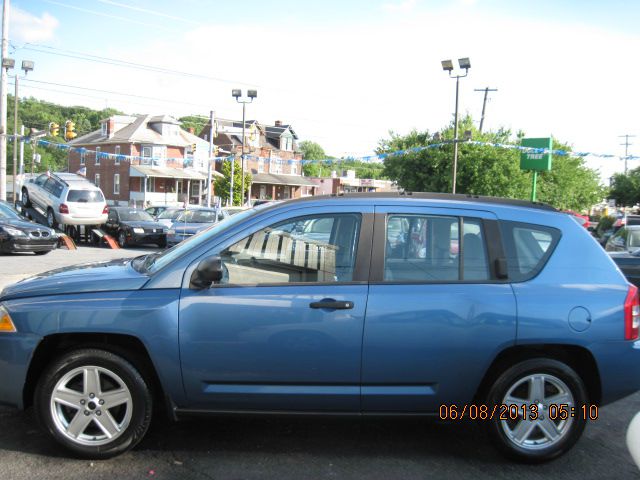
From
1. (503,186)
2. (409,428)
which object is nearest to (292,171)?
(503,186)

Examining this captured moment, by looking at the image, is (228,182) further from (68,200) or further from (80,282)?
(80,282)

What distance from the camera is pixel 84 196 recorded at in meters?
21.0

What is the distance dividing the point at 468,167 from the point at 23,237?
88.2ft

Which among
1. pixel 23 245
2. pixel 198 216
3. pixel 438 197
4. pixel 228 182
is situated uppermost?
pixel 228 182

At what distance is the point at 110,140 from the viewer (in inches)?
2192

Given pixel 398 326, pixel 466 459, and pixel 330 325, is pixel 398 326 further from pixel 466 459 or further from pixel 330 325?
pixel 466 459

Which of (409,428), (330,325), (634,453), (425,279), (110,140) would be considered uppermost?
(110,140)

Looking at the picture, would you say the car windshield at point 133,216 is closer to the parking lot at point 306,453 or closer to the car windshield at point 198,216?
the car windshield at point 198,216

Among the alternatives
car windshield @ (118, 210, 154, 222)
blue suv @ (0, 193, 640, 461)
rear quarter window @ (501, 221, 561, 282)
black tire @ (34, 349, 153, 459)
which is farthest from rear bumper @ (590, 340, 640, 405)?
car windshield @ (118, 210, 154, 222)

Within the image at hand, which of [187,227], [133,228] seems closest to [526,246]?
[187,227]

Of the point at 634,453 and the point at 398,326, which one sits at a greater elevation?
the point at 398,326

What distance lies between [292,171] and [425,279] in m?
75.7

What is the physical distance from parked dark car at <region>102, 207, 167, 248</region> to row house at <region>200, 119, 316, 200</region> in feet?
146

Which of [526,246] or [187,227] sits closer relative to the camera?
[526,246]
